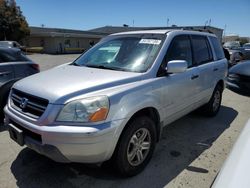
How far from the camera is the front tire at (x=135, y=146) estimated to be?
2.79 meters

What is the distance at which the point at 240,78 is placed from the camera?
729cm

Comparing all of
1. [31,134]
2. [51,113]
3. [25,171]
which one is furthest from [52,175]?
[51,113]

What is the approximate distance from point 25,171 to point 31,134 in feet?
2.60

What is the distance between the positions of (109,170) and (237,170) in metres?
1.90

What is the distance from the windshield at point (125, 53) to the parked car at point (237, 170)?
1.66 metres

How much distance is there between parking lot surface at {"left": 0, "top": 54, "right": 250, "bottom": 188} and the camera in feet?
9.64

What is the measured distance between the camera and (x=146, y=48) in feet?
11.5

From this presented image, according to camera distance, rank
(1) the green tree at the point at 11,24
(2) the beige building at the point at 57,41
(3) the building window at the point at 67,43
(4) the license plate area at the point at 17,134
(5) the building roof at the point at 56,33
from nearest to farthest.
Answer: (4) the license plate area at the point at 17,134 → (1) the green tree at the point at 11,24 → (5) the building roof at the point at 56,33 → (2) the beige building at the point at 57,41 → (3) the building window at the point at 67,43

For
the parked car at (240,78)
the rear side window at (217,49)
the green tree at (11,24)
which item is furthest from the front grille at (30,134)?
the green tree at (11,24)

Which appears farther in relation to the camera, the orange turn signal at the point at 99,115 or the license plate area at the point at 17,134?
the license plate area at the point at 17,134

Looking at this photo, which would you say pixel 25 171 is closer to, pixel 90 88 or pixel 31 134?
pixel 31 134

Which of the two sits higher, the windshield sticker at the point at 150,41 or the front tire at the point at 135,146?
the windshield sticker at the point at 150,41

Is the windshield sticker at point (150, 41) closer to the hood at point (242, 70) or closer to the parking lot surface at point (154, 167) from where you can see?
the parking lot surface at point (154, 167)

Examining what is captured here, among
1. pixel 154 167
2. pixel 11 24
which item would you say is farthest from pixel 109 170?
pixel 11 24
